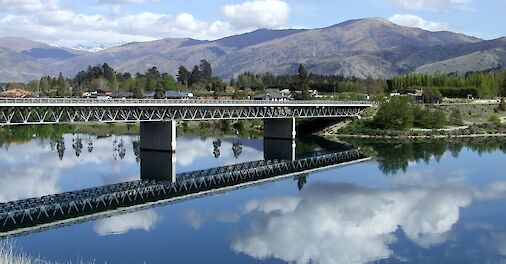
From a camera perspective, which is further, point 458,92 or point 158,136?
point 458,92

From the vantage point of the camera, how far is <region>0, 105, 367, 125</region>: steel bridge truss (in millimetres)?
57034

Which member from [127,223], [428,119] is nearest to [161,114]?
[127,223]

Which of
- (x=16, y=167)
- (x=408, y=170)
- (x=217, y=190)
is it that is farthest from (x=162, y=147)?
(x=408, y=170)

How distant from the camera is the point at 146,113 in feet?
222

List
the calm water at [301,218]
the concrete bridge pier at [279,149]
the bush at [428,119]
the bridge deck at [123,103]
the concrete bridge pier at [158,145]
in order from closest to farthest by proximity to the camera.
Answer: the calm water at [301,218]
the bridge deck at [123,103]
the concrete bridge pier at [158,145]
the concrete bridge pier at [279,149]
the bush at [428,119]

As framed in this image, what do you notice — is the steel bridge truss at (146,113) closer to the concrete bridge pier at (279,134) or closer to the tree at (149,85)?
the concrete bridge pier at (279,134)

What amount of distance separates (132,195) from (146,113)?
21.7 meters

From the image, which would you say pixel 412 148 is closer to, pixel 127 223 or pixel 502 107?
pixel 502 107

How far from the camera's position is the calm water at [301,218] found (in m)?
33.0

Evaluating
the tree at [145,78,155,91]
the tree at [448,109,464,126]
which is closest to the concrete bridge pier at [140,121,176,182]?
→ the tree at [448,109,464,126]

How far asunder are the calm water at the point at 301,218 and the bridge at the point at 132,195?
3.96 ft

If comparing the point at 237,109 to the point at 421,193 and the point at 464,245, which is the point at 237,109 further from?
the point at 464,245

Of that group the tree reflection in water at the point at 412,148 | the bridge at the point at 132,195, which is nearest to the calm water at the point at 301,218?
the tree reflection in water at the point at 412,148

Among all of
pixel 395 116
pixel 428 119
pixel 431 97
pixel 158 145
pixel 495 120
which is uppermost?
pixel 431 97
